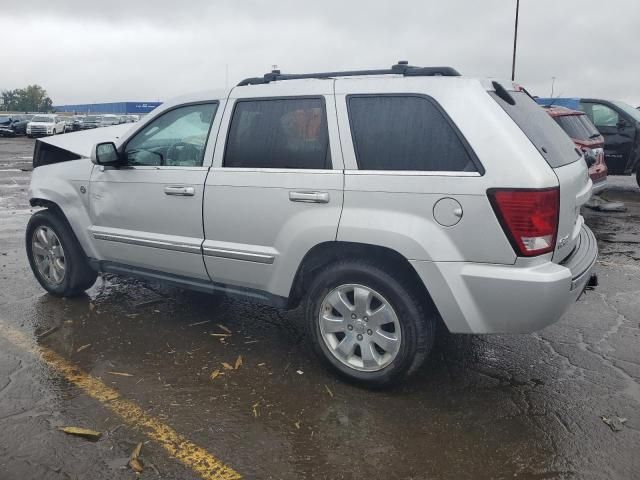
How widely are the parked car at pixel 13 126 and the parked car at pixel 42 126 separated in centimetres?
262

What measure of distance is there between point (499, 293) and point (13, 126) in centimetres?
4548

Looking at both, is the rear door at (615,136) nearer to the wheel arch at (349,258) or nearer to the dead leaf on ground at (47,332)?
the wheel arch at (349,258)

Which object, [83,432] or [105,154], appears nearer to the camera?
[83,432]

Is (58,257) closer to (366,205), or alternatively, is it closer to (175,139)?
(175,139)

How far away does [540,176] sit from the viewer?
3.01 m

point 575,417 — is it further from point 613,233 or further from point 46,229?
point 613,233

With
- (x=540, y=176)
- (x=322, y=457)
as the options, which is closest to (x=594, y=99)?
(x=540, y=176)

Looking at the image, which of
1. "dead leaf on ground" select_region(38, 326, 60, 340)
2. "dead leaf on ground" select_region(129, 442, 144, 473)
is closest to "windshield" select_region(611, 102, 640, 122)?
→ "dead leaf on ground" select_region(38, 326, 60, 340)

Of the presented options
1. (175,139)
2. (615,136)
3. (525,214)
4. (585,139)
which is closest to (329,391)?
(525,214)

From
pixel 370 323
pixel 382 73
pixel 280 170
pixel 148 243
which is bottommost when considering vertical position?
pixel 370 323

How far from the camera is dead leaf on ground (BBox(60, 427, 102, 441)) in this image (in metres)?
3.03

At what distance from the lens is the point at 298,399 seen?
3443mm

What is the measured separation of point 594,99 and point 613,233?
523 centimetres

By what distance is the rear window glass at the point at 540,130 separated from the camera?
3.24 meters
